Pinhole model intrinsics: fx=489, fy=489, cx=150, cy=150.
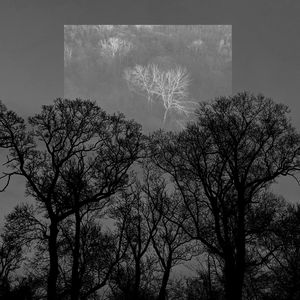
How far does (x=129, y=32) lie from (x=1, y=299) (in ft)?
67.6

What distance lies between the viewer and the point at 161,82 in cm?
3606

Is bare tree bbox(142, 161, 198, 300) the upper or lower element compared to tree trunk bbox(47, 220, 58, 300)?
upper

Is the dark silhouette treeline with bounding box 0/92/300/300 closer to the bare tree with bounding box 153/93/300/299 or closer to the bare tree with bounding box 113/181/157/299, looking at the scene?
the bare tree with bounding box 153/93/300/299

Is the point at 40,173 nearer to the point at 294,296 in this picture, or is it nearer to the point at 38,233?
the point at 38,233

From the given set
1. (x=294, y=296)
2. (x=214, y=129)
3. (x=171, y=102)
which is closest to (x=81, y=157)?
(x=214, y=129)

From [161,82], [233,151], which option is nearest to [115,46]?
[161,82]

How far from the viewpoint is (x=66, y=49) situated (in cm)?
3578

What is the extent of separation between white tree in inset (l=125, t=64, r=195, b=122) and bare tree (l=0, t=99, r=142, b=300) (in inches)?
270

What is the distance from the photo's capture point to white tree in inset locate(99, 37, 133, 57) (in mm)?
36562

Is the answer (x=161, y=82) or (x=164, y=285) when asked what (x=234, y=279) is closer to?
(x=164, y=285)

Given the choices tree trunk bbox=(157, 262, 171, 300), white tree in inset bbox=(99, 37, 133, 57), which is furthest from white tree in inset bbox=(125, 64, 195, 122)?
tree trunk bbox=(157, 262, 171, 300)

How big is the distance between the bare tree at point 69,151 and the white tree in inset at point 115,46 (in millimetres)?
8756

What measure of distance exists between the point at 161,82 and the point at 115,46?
14.8ft

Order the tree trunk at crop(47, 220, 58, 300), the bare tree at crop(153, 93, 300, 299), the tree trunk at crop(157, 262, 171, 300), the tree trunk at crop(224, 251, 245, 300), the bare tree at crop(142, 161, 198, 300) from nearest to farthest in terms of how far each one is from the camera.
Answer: the tree trunk at crop(47, 220, 58, 300) < the tree trunk at crop(224, 251, 245, 300) < the bare tree at crop(153, 93, 300, 299) < the tree trunk at crop(157, 262, 171, 300) < the bare tree at crop(142, 161, 198, 300)
